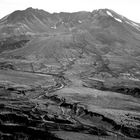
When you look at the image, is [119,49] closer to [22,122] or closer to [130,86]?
[130,86]

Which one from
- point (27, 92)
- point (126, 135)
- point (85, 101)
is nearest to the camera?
point (126, 135)

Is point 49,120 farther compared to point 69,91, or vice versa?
point 69,91

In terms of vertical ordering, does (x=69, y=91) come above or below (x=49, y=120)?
above

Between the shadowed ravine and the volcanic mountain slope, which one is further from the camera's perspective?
the volcanic mountain slope

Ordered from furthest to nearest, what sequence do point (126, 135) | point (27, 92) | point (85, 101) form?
point (27, 92), point (85, 101), point (126, 135)

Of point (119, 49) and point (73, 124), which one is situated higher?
point (119, 49)

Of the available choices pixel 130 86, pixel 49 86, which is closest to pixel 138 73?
pixel 130 86

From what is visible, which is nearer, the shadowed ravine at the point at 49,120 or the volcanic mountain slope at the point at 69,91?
→ the shadowed ravine at the point at 49,120

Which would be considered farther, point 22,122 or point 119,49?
point 119,49
